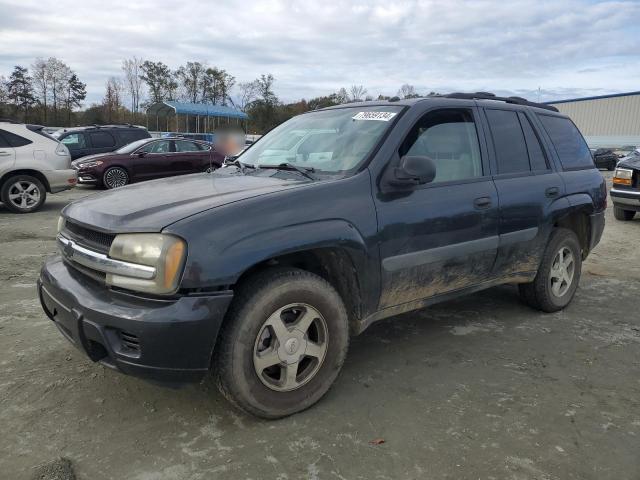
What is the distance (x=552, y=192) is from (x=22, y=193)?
909 cm

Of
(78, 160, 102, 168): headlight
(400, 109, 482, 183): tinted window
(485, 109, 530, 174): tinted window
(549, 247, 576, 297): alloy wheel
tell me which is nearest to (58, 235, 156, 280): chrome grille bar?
(400, 109, 482, 183): tinted window

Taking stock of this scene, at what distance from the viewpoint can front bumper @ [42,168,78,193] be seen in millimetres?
9688

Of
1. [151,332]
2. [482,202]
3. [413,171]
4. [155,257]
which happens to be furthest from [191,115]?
[151,332]

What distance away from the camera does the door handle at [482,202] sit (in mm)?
3591

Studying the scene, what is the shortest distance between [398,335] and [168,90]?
52681mm

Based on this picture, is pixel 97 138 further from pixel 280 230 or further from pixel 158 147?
pixel 280 230

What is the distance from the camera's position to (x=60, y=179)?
32.1 ft

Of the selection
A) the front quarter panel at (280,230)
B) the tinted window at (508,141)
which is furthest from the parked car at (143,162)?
the front quarter panel at (280,230)

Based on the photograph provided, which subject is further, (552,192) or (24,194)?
(24,194)

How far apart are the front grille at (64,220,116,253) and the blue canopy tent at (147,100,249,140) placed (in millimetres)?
27219

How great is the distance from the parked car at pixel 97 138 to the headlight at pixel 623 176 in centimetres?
1275

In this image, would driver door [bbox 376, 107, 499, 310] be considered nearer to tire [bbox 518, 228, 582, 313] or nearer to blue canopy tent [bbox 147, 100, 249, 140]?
tire [bbox 518, 228, 582, 313]

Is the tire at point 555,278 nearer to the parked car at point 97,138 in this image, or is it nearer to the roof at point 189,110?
the parked car at point 97,138

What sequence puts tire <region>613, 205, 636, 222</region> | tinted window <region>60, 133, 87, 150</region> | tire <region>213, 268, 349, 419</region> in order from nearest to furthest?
tire <region>213, 268, 349, 419</region>, tire <region>613, 205, 636, 222</region>, tinted window <region>60, 133, 87, 150</region>
